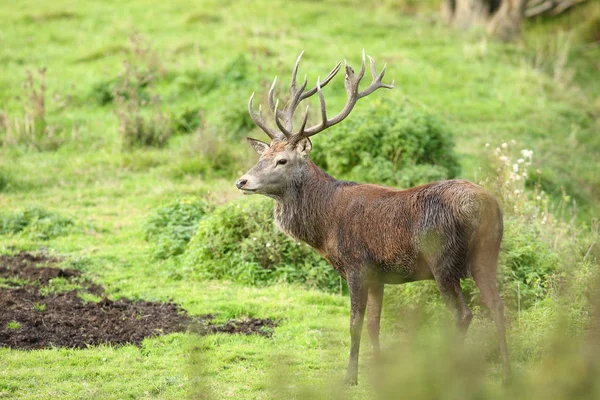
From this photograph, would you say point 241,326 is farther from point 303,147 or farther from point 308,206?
point 303,147

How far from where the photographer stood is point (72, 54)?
2039cm

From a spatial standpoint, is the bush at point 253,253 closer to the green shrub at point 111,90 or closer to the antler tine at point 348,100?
the antler tine at point 348,100

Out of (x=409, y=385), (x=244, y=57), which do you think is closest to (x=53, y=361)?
(x=409, y=385)

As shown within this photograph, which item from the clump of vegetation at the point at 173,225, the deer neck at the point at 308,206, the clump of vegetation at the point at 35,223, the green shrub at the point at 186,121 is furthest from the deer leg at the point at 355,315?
the green shrub at the point at 186,121

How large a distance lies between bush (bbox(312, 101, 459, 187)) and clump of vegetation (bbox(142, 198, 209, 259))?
2298mm

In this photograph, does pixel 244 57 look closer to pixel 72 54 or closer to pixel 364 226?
pixel 72 54

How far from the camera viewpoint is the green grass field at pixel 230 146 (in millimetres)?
7438

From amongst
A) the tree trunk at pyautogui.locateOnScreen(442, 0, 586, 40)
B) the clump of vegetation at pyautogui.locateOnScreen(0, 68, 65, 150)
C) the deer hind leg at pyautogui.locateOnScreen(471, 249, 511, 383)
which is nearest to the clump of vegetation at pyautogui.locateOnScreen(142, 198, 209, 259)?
the clump of vegetation at pyautogui.locateOnScreen(0, 68, 65, 150)

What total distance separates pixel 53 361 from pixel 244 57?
1189 cm

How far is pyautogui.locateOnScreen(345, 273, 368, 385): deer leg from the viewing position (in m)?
7.54

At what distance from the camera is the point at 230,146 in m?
15.0

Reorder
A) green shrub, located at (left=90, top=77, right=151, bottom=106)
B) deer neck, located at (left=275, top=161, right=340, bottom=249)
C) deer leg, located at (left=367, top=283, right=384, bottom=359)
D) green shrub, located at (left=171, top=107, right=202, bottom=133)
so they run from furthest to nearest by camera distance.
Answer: green shrub, located at (left=90, top=77, right=151, bottom=106)
green shrub, located at (left=171, top=107, right=202, bottom=133)
deer neck, located at (left=275, top=161, right=340, bottom=249)
deer leg, located at (left=367, top=283, right=384, bottom=359)

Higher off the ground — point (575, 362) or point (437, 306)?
point (575, 362)

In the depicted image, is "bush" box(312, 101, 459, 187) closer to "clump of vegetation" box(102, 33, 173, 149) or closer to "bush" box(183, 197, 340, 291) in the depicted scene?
"bush" box(183, 197, 340, 291)
